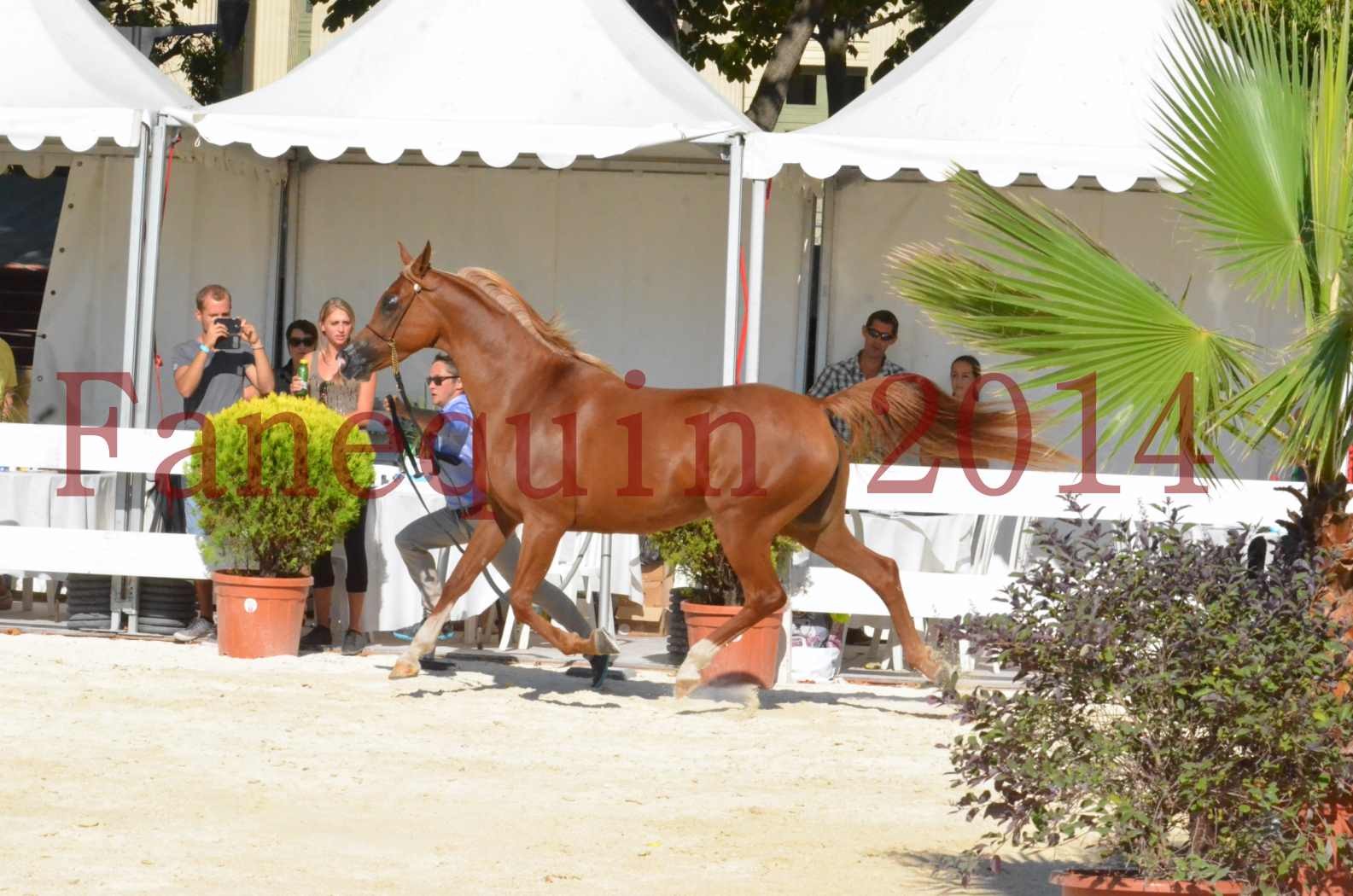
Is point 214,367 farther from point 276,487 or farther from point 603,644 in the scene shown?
point 603,644

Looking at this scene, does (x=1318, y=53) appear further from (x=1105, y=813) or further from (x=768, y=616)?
(x=768, y=616)

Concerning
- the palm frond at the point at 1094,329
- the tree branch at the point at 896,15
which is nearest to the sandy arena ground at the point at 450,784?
the palm frond at the point at 1094,329

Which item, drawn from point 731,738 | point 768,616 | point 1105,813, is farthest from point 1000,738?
point 768,616

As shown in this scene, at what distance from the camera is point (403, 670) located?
8.75 metres

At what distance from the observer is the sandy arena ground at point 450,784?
17.5 ft

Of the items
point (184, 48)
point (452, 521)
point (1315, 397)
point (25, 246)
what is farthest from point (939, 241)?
point (184, 48)

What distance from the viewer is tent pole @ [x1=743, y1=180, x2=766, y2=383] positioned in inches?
391

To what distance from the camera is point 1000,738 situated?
183 inches

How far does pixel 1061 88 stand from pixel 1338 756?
6.60 m

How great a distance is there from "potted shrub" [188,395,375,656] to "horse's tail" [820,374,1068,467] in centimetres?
261

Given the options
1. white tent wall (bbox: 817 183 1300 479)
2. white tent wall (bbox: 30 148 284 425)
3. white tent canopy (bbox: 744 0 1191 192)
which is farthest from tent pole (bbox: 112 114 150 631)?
white tent wall (bbox: 817 183 1300 479)

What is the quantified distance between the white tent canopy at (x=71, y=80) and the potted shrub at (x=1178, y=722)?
7.07 m

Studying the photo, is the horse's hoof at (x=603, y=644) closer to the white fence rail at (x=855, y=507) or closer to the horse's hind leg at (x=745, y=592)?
the horse's hind leg at (x=745, y=592)

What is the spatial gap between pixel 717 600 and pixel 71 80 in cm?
476
